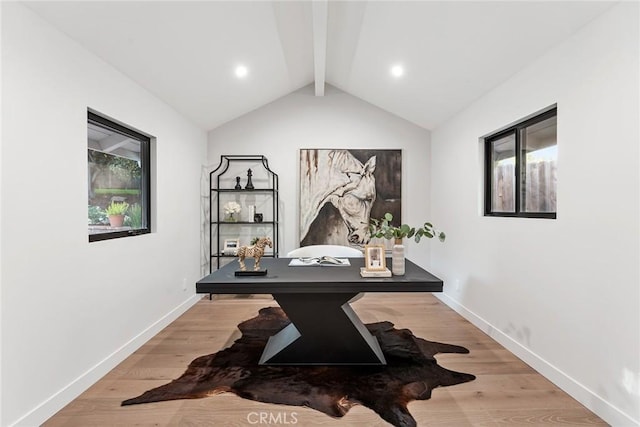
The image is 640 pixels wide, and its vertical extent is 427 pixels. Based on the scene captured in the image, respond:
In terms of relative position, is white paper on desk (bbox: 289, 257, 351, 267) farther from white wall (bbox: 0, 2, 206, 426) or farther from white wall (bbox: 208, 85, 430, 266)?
white wall (bbox: 208, 85, 430, 266)

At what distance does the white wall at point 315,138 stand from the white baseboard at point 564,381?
182cm

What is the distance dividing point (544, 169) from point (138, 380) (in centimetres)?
320

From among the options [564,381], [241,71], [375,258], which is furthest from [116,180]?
[564,381]

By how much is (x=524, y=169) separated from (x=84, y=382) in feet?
11.5

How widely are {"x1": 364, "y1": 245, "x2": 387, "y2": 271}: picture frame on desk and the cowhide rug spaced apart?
727mm

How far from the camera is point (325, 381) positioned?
88.4 inches

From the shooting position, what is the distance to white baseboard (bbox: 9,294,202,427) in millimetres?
1786

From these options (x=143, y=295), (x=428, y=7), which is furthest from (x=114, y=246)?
(x=428, y=7)

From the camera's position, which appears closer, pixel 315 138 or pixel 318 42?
pixel 318 42

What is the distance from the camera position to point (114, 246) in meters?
2.53

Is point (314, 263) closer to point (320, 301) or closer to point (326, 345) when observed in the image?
point (320, 301)

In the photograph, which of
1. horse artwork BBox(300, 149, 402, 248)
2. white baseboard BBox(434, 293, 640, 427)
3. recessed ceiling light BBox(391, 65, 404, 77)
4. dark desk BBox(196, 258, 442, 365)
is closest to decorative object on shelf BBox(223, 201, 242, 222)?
horse artwork BBox(300, 149, 402, 248)

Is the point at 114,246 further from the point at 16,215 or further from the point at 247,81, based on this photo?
the point at 247,81

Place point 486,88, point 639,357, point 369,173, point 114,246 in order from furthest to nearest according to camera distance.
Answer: point 369,173 < point 486,88 < point 114,246 < point 639,357
